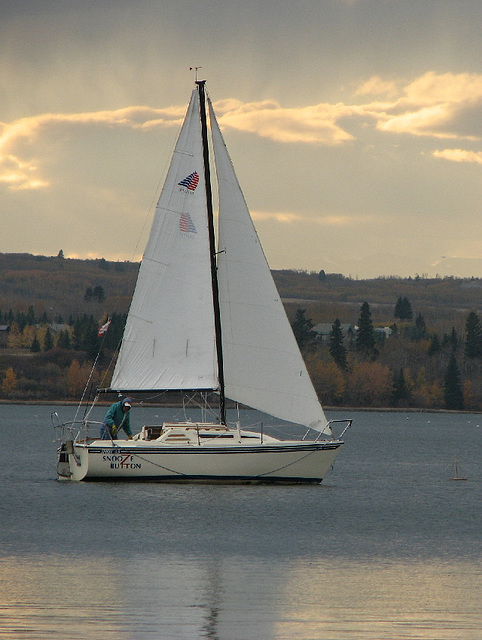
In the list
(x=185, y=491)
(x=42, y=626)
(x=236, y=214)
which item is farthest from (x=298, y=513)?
(x=42, y=626)

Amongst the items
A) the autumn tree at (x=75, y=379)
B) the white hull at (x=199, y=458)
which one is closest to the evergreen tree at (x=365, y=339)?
the autumn tree at (x=75, y=379)

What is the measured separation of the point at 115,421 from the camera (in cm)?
3909

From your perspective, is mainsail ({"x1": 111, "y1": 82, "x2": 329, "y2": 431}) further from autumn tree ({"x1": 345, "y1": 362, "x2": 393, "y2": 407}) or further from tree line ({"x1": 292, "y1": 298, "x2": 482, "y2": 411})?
autumn tree ({"x1": 345, "y1": 362, "x2": 393, "y2": 407})

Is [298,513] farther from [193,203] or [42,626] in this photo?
[42,626]

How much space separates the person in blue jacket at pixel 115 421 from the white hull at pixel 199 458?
450 mm

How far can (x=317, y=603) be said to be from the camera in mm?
20344

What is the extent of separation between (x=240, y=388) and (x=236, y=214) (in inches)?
234

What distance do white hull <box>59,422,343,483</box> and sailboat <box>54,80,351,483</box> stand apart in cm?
26

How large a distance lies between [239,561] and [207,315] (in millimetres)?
15087

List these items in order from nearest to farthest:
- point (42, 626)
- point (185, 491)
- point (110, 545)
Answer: point (42, 626) → point (110, 545) → point (185, 491)

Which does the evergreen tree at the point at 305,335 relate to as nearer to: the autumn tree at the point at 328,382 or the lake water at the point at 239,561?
the autumn tree at the point at 328,382

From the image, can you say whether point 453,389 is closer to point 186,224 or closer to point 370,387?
point 370,387

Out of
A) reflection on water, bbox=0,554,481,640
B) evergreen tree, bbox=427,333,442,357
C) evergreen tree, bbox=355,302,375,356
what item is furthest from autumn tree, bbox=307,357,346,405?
reflection on water, bbox=0,554,481,640

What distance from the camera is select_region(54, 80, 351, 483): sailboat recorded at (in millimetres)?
39188
